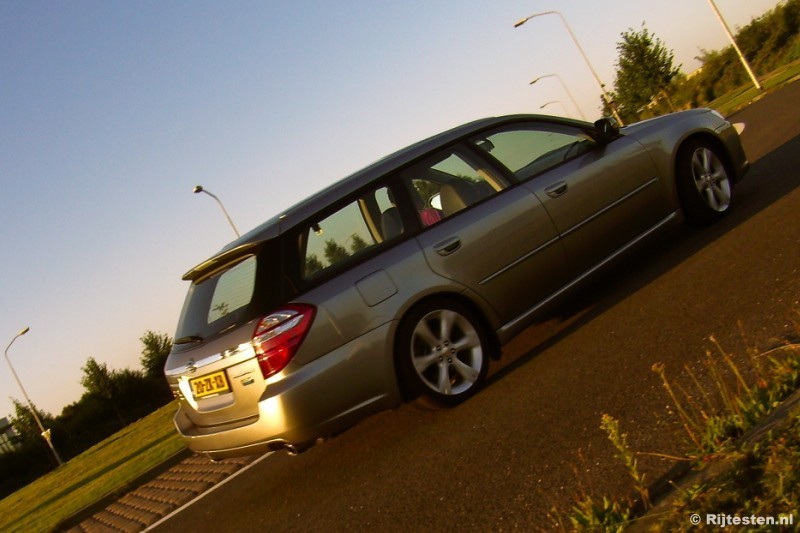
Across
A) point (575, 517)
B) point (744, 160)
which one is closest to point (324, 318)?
point (575, 517)

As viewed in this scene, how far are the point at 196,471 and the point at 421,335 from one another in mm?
3894

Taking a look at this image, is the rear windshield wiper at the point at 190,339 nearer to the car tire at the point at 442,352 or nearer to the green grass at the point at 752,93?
the car tire at the point at 442,352

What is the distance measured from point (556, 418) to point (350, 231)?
1.86 m

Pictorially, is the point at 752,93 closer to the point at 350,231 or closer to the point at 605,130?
the point at 605,130

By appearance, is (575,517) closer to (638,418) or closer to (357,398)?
(638,418)

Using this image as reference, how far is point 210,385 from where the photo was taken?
16.7 ft

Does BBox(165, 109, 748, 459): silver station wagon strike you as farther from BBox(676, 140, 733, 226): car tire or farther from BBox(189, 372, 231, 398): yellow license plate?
BBox(676, 140, 733, 226): car tire

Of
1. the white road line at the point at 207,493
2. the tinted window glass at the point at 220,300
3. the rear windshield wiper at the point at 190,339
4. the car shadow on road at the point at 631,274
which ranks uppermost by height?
the tinted window glass at the point at 220,300

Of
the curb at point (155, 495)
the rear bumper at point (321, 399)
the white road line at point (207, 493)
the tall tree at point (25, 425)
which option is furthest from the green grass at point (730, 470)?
the tall tree at point (25, 425)

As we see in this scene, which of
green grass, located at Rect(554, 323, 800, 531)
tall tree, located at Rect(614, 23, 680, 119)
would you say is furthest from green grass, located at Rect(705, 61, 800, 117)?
green grass, located at Rect(554, 323, 800, 531)

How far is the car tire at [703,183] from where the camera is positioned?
6.93 metres

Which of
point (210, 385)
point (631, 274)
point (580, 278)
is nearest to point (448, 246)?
point (580, 278)

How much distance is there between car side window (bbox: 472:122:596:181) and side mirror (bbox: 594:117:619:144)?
0.27 ft

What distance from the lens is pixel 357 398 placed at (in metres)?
4.86
